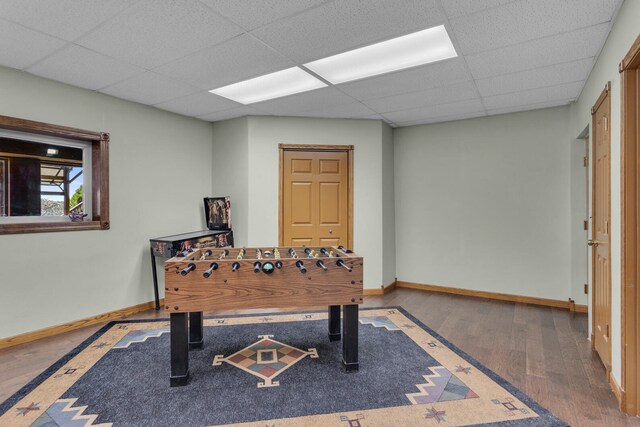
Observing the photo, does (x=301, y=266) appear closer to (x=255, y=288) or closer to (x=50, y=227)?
(x=255, y=288)

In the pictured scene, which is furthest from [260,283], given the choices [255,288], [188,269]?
[188,269]

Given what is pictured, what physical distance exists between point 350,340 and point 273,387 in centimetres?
63

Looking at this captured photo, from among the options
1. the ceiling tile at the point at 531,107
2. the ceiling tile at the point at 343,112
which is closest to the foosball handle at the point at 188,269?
the ceiling tile at the point at 343,112

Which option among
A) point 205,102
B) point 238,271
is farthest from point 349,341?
point 205,102

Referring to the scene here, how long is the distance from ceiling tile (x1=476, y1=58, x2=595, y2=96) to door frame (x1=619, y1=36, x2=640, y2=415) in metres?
1.08

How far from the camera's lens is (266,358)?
107 inches

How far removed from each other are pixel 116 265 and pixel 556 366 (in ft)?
14.2

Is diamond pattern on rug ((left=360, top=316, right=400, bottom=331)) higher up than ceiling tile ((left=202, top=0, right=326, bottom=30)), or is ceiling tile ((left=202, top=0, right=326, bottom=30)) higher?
ceiling tile ((left=202, top=0, right=326, bottom=30))

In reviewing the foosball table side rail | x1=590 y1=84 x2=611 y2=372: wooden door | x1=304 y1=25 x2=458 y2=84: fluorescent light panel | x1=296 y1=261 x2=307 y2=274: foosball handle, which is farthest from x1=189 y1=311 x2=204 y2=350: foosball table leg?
x1=590 y1=84 x2=611 y2=372: wooden door

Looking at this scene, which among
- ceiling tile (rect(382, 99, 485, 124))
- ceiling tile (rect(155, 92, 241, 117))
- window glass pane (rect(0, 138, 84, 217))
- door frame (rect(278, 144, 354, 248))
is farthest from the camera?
door frame (rect(278, 144, 354, 248))

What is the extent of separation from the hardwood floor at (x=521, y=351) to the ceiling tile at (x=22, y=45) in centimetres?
245

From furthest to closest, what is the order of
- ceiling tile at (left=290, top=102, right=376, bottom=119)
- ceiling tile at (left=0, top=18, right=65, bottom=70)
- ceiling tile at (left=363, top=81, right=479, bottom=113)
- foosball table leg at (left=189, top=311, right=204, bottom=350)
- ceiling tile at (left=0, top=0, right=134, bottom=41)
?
ceiling tile at (left=290, top=102, right=376, bottom=119)
ceiling tile at (left=363, top=81, right=479, bottom=113)
foosball table leg at (left=189, top=311, right=204, bottom=350)
ceiling tile at (left=0, top=18, right=65, bottom=70)
ceiling tile at (left=0, top=0, right=134, bottom=41)

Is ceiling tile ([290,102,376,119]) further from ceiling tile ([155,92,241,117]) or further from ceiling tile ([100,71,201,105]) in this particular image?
ceiling tile ([100,71,201,105])

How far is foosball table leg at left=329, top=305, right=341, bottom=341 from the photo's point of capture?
3100 millimetres
